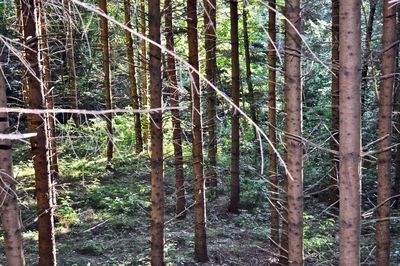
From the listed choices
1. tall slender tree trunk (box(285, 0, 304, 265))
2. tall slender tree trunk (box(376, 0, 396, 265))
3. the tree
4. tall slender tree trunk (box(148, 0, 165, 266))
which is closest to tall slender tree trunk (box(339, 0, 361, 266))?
tall slender tree trunk (box(285, 0, 304, 265))

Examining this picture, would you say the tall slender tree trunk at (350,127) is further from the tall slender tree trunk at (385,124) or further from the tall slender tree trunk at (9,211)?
the tall slender tree trunk at (9,211)

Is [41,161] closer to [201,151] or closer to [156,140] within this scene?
[156,140]

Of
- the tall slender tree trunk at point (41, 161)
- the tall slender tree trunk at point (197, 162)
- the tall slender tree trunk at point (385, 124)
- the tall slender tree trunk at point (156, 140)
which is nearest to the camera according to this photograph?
the tall slender tree trunk at point (385, 124)

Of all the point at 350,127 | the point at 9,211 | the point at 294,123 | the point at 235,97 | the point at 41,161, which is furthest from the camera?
the point at 235,97

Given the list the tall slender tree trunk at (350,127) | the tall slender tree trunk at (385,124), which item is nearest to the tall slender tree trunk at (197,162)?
the tall slender tree trunk at (385,124)

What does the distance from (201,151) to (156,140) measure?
2.45 m

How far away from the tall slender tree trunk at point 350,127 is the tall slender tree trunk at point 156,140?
A: 289 centimetres

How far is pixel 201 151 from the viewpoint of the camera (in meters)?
9.40

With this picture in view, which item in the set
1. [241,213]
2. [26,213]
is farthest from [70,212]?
[241,213]

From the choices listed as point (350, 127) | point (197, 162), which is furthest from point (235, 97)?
point (350, 127)

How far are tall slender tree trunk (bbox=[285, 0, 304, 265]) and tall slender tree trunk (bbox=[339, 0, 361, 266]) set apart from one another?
2.31ft

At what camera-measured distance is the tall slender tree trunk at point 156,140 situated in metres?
6.77

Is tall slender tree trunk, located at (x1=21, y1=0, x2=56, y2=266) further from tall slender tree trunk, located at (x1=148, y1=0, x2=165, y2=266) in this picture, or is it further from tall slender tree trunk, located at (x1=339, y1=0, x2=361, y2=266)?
tall slender tree trunk, located at (x1=339, y1=0, x2=361, y2=266)

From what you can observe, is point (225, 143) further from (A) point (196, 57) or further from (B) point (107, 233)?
(A) point (196, 57)
